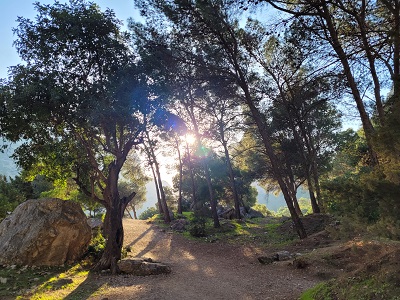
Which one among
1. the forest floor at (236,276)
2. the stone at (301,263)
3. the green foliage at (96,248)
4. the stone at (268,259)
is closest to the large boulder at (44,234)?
the green foliage at (96,248)

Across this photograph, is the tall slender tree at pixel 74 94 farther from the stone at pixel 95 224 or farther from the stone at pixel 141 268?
the stone at pixel 95 224

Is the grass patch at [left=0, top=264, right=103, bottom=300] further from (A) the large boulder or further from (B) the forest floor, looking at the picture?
(A) the large boulder

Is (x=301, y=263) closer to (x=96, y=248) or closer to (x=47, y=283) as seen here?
(x=47, y=283)

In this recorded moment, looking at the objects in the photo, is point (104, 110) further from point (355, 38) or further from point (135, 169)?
point (135, 169)

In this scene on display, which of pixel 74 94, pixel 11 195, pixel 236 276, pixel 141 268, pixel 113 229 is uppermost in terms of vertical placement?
pixel 74 94

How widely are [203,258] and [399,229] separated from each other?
10.5 m

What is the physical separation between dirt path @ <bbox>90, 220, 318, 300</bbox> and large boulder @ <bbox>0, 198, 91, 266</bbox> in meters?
2.63

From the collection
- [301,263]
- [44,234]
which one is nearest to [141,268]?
[44,234]

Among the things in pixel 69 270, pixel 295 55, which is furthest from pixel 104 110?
pixel 295 55

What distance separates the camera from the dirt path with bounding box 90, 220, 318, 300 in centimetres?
709

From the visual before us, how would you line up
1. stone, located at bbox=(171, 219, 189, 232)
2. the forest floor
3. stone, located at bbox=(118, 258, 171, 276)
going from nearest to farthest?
1. the forest floor
2. stone, located at bbox=(118, 258, 171, 276)
3. stone, located at bbox=(171, 219, 189, 232)

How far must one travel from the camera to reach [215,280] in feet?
28.8

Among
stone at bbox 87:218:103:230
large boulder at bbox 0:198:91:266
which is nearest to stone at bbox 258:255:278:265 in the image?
large boulder at bbox 0:198:91:266

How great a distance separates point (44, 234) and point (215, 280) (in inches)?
261
